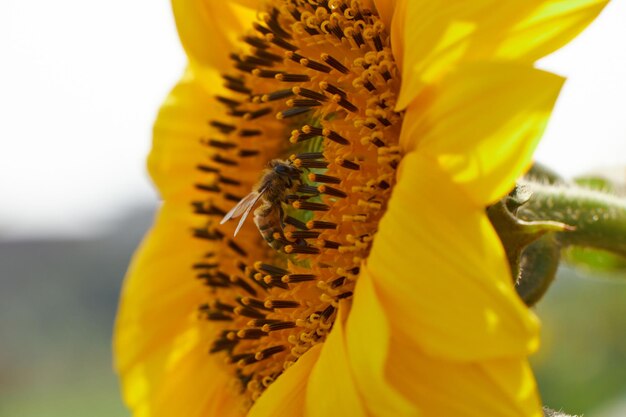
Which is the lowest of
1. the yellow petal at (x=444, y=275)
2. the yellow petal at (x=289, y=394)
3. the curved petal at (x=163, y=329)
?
the curved petal at (x=163, y=329)

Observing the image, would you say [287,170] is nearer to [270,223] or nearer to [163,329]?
[270,223]

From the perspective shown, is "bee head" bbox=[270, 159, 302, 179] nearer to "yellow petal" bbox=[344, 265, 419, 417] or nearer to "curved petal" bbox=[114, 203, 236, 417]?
"yellow petal" bbox=[344, 265, 419, 417]

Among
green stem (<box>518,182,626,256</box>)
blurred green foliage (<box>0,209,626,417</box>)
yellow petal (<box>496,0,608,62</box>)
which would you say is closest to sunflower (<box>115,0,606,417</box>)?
yellow petal (<box>496,0,608,62</box>)

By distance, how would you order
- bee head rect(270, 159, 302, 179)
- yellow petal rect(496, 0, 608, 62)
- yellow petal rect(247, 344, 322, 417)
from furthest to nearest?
bee head rect(270, 159, 302, 179) < yellow petal rect(247, 344, 322, 417) < yellow petal rect(496, 0, 608, 62)

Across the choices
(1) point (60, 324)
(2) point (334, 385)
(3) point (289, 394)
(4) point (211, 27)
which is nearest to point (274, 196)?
(3) point (289, 394)

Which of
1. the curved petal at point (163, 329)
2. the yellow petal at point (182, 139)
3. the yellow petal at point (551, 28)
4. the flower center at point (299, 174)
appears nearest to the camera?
the yellow petal at point (551, 28)

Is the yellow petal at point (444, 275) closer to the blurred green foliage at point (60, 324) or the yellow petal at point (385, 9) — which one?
the yellow petal at point (385, 9)

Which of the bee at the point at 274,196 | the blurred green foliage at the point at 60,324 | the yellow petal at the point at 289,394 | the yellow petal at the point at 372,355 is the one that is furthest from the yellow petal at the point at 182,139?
the blurred green foliage at the point at 60,324
